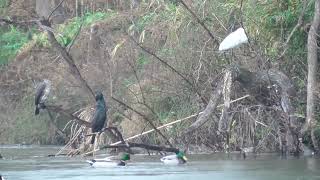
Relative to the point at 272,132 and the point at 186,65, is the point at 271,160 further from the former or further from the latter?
the point at 186,65

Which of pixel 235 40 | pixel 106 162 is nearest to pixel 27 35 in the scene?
pixel 106 162

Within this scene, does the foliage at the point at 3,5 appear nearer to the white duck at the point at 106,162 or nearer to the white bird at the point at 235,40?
the white duck at the point at 106,162

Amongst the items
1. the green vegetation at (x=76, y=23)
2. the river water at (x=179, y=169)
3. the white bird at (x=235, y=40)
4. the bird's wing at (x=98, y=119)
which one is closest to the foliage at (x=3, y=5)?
the green vegetation at (x=76, y=23)

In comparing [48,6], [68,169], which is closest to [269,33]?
[68,169]

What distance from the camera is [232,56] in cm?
2014

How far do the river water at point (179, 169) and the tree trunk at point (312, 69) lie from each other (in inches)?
24.9

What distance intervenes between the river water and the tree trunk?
0.63 metres

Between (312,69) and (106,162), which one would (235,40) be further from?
(106,162)

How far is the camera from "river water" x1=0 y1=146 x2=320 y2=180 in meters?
15.0

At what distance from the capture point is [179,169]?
647 inches

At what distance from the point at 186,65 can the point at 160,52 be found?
1.21 m

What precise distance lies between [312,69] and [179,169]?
354 centimetres

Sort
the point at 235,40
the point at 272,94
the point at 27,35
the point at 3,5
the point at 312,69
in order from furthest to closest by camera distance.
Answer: the point at 3,5
the point at 27,35
the point at 272,94
the point at 312,69
the point at 235,40

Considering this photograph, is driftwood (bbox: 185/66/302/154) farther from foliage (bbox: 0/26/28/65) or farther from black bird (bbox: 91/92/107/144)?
foliage (bbox: 0/26/28/65)
